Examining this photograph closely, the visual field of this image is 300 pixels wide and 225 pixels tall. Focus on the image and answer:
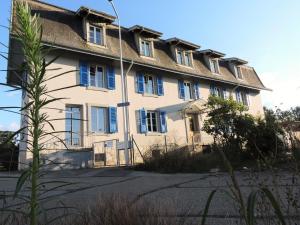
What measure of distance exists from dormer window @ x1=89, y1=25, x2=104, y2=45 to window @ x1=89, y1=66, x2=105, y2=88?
1.51 m

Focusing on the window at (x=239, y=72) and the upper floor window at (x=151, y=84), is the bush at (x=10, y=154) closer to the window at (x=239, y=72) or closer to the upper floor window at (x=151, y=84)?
the upper floor window at (x=151, y=84)

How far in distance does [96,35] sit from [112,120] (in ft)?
16.9

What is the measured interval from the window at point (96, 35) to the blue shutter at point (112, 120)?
13.1 ft

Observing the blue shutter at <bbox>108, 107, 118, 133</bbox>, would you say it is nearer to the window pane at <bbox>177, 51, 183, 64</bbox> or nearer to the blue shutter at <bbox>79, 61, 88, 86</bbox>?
the blue shutter at <bbox>79, 61, 88, 86</bbox>

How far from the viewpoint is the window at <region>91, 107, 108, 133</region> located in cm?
1800

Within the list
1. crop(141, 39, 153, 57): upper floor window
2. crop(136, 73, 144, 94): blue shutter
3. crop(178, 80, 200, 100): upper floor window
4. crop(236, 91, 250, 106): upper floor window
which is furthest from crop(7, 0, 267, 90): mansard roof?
crop(236, 91, 250, 106): upper floor window

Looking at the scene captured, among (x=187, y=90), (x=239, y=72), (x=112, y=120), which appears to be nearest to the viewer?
(x=112, y=120)

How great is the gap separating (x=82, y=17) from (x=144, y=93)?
5.84 metres

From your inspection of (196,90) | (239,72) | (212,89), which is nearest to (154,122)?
(196,90)

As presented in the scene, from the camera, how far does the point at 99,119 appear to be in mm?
18406

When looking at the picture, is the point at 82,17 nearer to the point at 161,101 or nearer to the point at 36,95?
the point at 161,101

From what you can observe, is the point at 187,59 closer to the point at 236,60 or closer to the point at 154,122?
the point at 154,122

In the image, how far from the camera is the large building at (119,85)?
1694 centimetres

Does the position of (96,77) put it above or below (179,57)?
below
